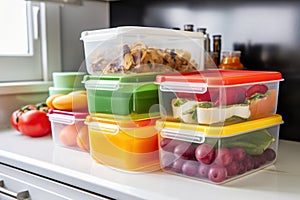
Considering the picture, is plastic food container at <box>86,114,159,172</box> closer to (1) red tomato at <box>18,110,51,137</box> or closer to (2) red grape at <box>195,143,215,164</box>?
(2) red grape at <box>195,143,215,164</box>

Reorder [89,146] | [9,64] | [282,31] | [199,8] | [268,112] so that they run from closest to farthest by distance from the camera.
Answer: [268,112] < [89,146] < [282,31] < [199,8] < [9,64]

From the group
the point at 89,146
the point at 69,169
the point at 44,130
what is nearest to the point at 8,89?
the point at 44,130

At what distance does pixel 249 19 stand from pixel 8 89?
0.96 m

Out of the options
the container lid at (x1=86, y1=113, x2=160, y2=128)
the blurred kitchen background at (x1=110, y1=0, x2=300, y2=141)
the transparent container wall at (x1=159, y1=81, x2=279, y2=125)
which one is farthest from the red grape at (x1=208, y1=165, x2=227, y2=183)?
the blurred kitchen background at (x1=110, y1=0, x2=300, y2=141)

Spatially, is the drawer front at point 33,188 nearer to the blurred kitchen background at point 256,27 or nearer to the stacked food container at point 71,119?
the stacked food container at point 71,119

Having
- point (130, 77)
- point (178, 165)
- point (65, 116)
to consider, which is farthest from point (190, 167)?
point (65, 116)

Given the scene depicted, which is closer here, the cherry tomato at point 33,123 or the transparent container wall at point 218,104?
the transparent container wall at point 218,104

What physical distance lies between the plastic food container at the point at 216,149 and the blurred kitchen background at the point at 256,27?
316 millimetres

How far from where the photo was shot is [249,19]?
1.34 meters

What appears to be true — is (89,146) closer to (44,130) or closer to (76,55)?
(44,130)

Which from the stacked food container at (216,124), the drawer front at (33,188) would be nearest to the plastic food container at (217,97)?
the stacked food container at (216,124)

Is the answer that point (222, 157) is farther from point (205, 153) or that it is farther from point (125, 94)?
point (125, 94)

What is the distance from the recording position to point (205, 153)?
2.83ft

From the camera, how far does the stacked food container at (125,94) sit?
3.13ft
